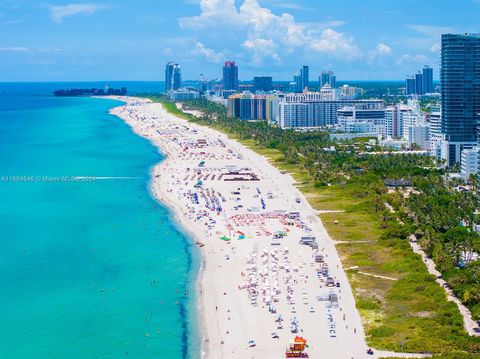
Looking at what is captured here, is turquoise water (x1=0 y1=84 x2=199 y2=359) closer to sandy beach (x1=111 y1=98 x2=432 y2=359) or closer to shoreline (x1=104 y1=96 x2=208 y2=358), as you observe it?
shoreline (x1=104 y1=96 x2=208 y2=358)

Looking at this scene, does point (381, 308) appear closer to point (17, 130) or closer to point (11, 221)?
point (11, 221)

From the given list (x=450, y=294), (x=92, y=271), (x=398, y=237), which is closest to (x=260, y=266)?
(x=92, y=271)

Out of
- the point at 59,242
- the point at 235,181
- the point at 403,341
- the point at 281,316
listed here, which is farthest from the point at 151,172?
the point at 403,341

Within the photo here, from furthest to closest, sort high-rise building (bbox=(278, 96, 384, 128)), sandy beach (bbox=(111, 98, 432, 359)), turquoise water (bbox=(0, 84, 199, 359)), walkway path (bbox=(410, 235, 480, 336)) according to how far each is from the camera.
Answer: high-rise building (bbox=(278, 96, 384, 128))
turquoise water (bbox=(0, 84, 199, 359))
sandy beach (bbox=(111, 98, 432, 359))
walkway path (bbox=(410, 235, 480, 336))

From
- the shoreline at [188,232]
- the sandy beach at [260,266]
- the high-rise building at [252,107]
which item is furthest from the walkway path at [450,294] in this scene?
the high-rise building at [252,107]

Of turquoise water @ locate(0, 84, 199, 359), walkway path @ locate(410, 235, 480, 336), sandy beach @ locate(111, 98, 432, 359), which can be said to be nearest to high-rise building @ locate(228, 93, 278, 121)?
sandy beach @ locate(111, 98, 432, 359)
